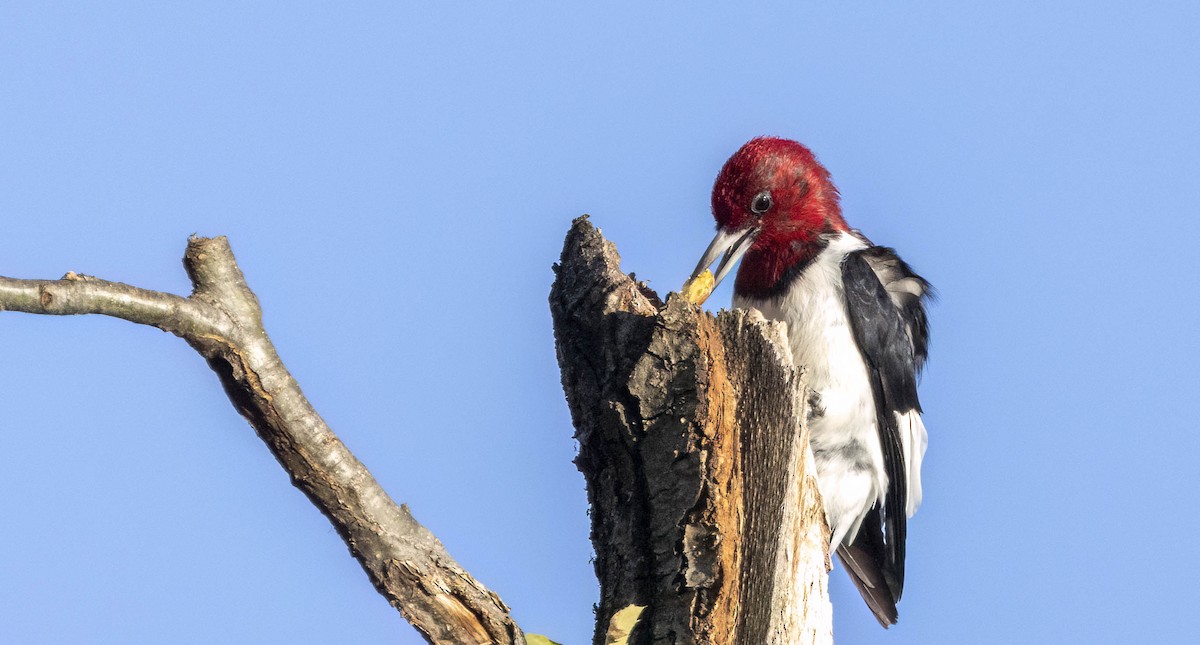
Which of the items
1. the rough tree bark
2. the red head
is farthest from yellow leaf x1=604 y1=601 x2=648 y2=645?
the red head

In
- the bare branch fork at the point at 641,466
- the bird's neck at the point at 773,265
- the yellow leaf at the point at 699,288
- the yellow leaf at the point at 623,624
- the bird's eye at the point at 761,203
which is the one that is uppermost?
the bird's eye at the point at 761,203

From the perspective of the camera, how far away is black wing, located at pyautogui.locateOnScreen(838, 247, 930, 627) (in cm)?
520

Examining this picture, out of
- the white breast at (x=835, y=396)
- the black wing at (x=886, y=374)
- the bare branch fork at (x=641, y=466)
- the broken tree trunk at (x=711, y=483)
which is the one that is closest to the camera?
the bare branch fork at (x=641, y=466)

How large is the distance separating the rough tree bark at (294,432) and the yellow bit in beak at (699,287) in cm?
222

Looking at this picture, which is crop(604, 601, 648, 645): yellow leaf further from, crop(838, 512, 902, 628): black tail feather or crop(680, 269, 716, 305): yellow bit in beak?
crop(838, 512, 902, 628): black tail feather

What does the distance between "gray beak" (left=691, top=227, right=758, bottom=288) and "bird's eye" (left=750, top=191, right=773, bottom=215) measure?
3.5 inches

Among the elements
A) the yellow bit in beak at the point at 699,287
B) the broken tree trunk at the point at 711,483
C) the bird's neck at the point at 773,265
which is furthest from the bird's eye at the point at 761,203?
the broken tree trunk at the point at 711,483

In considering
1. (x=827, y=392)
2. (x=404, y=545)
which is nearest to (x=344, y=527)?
(x=404, y=545)

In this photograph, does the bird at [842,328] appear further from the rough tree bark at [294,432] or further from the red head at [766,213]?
the rough tree bark at [294,432]

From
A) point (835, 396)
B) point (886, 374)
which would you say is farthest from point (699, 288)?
point (886, 374)

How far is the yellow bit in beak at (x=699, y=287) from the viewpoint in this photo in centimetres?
532

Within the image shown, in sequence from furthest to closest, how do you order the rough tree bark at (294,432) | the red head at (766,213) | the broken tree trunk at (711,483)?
1. the red head at (766,213)
2. the broken tree trunk at (711,483)
3. the rough tree bark at (294,432)

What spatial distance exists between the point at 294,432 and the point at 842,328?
2726 mm

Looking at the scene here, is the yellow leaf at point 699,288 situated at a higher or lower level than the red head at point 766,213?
lower
